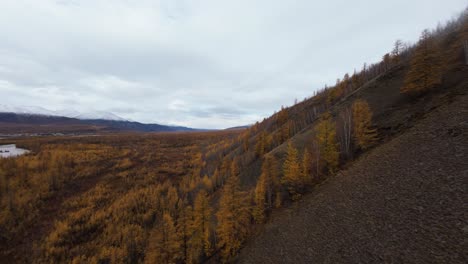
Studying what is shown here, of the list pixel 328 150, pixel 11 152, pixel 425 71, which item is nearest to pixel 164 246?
pixel 328 150

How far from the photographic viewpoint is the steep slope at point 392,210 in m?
10.5

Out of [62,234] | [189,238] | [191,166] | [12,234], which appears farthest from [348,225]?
[191,166]

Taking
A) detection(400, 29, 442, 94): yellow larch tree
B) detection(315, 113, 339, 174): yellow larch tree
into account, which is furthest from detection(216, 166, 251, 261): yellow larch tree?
detection(400, 29, 442, 94): yellow larch tree

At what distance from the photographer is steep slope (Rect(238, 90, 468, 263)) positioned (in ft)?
34.4

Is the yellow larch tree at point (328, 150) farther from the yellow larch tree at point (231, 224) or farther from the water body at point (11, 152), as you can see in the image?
the water body at point (11, 152)

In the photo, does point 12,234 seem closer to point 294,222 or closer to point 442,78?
point 294,222

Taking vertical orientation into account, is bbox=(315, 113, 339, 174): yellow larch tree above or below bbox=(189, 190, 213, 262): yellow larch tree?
above

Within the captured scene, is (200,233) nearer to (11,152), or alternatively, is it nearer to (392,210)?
(392,210)

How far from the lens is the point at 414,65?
2722 centimetres

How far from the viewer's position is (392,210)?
43.3ft

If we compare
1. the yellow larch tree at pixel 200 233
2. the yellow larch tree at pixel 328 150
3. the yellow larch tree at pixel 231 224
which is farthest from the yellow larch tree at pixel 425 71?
the yellow larch tree at pixel 200 233

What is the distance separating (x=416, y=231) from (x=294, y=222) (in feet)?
34.1

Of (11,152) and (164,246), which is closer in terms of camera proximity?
(164,246)

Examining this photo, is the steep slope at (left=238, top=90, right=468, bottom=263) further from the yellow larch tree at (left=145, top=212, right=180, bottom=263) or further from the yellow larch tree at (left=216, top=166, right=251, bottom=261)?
the yellow larch tree at (left=145, top=212, right=180, bottom=263)
